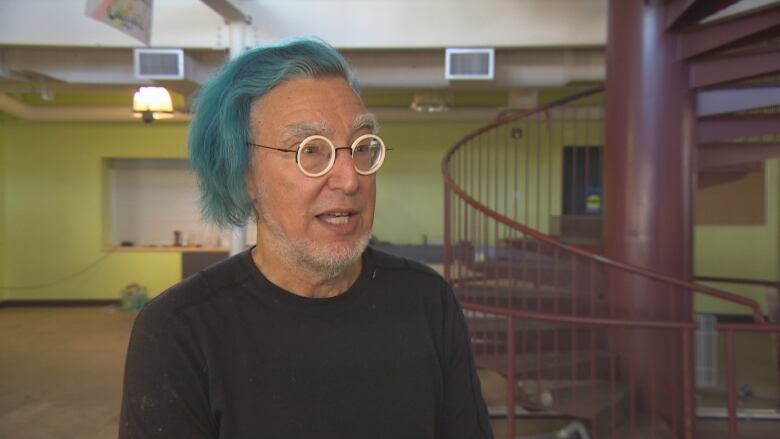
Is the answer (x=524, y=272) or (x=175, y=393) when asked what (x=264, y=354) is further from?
(x=524, y=272)

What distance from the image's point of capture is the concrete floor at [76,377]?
4465 millimetres

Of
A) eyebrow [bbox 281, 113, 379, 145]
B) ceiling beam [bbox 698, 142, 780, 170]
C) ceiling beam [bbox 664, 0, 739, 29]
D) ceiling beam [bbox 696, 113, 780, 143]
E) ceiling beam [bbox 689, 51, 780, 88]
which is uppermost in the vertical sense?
ceiling beam [bbox 664, 0, 739, 29]

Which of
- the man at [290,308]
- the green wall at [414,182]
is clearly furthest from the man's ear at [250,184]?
the green wall at [414,182]

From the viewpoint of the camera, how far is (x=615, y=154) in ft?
13.8

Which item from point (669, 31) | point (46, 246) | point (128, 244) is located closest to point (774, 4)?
point (669, 31)

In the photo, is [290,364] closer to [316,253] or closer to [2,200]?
[316,253]

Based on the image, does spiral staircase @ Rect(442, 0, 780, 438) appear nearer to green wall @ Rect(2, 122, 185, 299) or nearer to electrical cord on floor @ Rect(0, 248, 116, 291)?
green wall @ Rect(2, 122, 185, 299)

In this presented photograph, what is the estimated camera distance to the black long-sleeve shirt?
3.29ft

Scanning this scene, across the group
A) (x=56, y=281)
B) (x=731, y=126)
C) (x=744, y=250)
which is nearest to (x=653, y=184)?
(x=731, y=126)

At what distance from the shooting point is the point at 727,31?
3.57 meters

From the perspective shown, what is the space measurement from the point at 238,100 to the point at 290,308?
1.25 ft

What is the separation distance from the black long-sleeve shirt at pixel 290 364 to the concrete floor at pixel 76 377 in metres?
3.46

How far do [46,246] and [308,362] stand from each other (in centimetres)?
948

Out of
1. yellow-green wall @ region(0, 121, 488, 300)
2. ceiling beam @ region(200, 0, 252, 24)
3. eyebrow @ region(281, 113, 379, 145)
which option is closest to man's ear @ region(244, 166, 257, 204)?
eyebrow @ region(281, 113, 379, 145)
